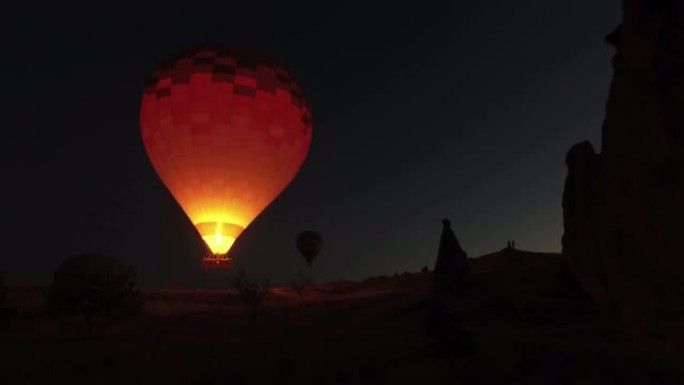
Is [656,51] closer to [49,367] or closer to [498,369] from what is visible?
[498,369]

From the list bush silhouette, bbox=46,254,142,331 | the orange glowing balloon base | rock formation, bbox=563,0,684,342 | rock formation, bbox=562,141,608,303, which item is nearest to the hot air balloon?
the orange glowing balloon base

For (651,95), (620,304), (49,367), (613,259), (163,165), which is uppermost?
(163,165)

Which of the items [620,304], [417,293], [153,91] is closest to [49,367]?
[620,304]

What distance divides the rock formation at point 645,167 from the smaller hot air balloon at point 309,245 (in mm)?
55533

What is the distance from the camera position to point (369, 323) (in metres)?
32.1

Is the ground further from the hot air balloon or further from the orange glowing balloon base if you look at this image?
the hot air balloon

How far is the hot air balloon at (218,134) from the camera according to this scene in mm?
33219

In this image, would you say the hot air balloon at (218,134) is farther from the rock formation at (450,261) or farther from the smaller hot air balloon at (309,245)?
the smaller hot air balloon at (309,245)

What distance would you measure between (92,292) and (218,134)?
12.7 metres

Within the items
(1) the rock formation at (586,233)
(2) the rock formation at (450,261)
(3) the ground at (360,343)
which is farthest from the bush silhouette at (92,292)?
(1) the rock formation at (586,233)

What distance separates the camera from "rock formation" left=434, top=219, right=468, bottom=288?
3638cm

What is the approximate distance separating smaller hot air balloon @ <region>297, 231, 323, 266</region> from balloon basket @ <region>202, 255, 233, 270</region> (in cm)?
2930

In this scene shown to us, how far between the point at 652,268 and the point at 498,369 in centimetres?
→ 701

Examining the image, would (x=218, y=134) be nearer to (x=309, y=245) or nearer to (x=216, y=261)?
(x=216, y=261)
